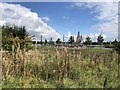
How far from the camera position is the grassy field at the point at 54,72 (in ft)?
21.3

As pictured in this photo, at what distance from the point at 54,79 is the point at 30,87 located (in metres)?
0.97

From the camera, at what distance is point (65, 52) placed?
832 cm

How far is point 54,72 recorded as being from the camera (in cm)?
721

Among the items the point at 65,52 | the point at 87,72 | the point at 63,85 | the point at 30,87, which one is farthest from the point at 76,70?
the point at 30,87

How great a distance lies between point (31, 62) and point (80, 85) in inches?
75.5

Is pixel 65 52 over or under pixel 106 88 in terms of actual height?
over

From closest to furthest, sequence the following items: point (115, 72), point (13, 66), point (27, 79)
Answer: point (27, 79)
point (13, 66)
point (115, 72)

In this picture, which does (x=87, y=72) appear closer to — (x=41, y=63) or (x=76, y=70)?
(x=76, y=70)

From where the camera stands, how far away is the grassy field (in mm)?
6492

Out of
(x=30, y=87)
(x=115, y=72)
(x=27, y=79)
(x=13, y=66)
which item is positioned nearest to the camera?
(x=30, y=87)

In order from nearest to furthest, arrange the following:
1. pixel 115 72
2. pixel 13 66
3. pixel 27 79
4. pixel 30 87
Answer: pixel 30 87
pixel 27 79
pixel 13 66
pixel 115 72

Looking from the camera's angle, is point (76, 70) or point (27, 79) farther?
point (76, 70)

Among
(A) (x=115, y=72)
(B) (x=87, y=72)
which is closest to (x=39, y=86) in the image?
(B) (x=87, y=72)

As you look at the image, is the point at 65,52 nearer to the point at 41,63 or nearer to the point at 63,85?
the point at 41,63
